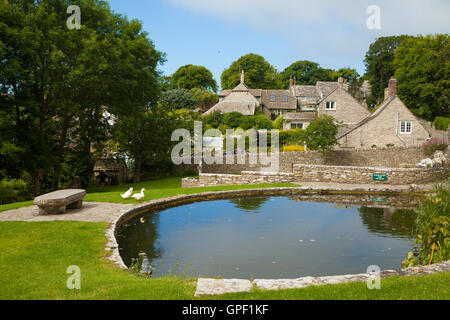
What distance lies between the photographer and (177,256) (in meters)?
9.44

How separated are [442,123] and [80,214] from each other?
45973mm

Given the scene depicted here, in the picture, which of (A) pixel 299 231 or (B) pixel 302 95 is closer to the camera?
(A) pixel 299 231

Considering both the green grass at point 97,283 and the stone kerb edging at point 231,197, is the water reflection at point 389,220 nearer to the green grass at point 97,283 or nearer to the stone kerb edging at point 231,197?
the stone kerb edging at point 231,197

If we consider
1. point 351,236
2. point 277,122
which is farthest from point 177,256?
point 277,122

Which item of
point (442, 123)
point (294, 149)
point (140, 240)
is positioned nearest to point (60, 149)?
point (140, 240)

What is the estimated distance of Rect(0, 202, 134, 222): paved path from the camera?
11.6 m

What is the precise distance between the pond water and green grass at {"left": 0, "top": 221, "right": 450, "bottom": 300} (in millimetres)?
1492

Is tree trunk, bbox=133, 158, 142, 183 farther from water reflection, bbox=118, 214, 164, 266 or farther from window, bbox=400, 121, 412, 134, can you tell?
window, bbox=400, 121, 412, 134

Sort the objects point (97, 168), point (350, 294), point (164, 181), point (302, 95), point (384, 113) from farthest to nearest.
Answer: point (302, 95)
point (384, 113)
point (97, 168)
point (164, 181)
point (350, 294)

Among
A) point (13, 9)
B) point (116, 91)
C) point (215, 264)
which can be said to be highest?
point (13, 9)

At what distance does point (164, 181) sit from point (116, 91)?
30.0ft

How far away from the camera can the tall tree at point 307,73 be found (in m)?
91.2
